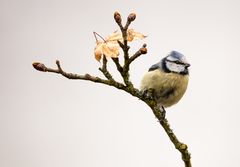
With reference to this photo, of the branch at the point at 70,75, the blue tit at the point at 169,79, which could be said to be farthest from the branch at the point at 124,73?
the blue tit at the point at 169,79

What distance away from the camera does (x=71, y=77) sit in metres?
1.13

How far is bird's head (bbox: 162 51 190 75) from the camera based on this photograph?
2314 mm

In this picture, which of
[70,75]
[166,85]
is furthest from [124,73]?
[166,85]

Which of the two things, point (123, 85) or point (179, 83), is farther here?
point (179, 83)

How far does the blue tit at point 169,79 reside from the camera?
233 centimetres

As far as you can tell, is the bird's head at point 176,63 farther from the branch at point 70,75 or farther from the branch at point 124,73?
the branch at point 70,75

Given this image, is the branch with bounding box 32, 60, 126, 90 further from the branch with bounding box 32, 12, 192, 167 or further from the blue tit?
the blue tit

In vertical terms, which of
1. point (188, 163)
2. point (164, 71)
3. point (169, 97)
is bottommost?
point (188, 163)

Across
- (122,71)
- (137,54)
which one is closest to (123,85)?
(122,71)

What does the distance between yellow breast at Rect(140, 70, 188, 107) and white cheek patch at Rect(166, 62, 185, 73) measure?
3 cm

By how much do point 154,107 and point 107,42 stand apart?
12.2 inches

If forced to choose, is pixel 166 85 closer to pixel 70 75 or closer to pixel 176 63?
pixel 176 63

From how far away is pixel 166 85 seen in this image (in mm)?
2352

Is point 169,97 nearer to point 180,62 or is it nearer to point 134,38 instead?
point 180,62
